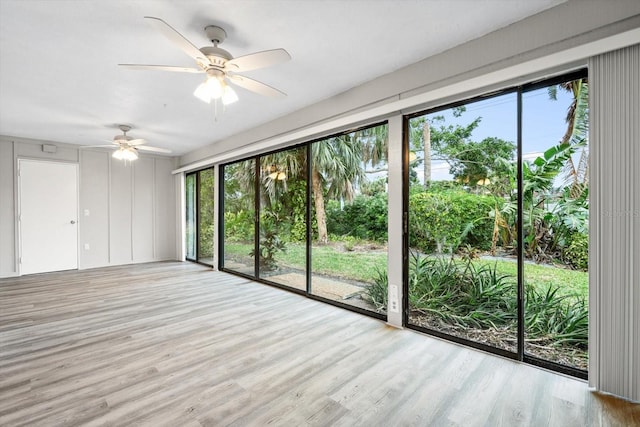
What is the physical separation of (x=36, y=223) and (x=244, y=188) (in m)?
4.09

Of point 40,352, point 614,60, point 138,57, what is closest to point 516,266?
point 614,60

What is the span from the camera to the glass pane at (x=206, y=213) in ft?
20.6

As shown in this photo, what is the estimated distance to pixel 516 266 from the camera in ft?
7.73

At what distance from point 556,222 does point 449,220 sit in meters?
0.81

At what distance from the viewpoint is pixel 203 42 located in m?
2.42

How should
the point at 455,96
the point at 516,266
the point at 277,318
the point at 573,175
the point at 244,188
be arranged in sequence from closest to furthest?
the point at 573,175, the point at 516,266, the point at 455,96, the point at 277,318, the point at 244,188

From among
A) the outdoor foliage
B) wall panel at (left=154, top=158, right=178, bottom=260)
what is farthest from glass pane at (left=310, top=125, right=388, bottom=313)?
wall panel at (left=154, top=158, right=178, bottom=260)

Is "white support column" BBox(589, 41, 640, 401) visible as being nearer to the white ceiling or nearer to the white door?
the white ceiling

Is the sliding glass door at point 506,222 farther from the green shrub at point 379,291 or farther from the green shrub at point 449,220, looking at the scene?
the green shrub at point 379,291

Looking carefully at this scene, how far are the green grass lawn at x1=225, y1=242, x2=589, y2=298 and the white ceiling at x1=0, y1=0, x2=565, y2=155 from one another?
1.94m

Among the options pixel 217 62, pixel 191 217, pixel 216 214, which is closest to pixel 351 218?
pixel 217 62

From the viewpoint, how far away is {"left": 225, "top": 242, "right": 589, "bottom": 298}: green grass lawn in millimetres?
2244

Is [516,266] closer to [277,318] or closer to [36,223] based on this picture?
[277,318]

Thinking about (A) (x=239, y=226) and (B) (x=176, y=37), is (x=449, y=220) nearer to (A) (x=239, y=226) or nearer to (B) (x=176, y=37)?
(B) (x=176, y=37)
